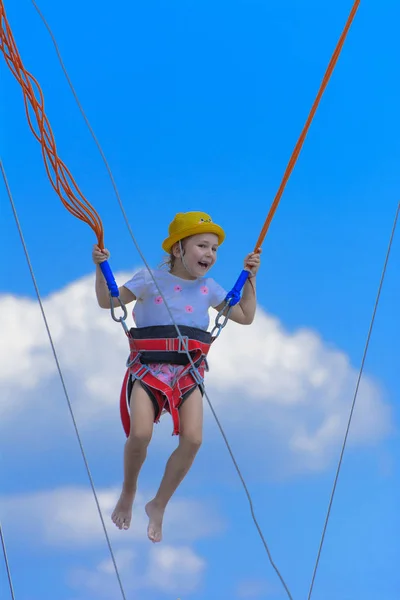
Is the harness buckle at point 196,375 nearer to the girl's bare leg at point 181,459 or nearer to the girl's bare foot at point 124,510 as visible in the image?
the girl's bare leg at point 181,459

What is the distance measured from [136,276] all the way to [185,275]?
0.26m

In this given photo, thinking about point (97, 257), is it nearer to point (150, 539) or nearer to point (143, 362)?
point (143, 362)

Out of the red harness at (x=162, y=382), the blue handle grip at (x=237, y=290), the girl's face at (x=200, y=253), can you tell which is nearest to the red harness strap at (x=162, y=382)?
the red harness at (x=162, y=382)

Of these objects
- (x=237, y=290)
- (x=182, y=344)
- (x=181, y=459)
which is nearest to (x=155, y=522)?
(x=181, y=459)

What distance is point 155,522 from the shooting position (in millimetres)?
5488

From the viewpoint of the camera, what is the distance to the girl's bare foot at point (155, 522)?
5484 millimetres

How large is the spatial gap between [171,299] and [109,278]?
1.15 ft

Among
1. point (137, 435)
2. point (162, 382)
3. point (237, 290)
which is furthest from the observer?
point (237, 290)

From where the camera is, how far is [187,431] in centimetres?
534

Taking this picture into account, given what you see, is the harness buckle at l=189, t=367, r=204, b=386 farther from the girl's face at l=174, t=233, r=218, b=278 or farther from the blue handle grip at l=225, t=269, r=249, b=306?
the girl's face at l=174, t=233, r=218, b=278

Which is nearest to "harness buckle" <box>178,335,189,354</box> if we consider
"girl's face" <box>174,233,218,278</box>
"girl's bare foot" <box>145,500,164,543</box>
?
"girl's face" <box>174,233,218,278</box>

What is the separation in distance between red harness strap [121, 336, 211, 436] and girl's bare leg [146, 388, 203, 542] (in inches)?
2.0

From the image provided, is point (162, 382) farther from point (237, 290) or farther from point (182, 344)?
point (237, 290)

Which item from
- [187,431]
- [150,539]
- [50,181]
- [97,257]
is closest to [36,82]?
[50,181]
